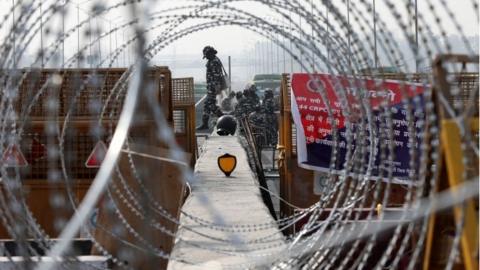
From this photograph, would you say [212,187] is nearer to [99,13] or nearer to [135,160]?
[135,160]

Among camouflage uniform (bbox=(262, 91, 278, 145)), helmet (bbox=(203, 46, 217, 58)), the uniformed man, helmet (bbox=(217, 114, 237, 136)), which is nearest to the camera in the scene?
helmet (bbox=(217, 114, 237, 136))

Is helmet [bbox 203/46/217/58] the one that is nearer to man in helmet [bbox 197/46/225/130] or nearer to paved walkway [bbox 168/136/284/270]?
man in helmet [bbox 197/46/225/130]

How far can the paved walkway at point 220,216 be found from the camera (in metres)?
7.35

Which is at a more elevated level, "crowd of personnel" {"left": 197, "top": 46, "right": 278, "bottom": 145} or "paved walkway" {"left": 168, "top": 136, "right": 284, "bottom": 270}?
"crowd of personnel" {"left": 197, "top": 46, "right": 278, "bottom": 145}

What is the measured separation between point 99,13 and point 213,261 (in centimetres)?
243

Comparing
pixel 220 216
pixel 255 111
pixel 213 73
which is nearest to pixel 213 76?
pixel 213 73

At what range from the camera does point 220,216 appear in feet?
21.1

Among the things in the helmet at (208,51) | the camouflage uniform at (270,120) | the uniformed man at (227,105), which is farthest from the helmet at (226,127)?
the uniformed man at (227,105)

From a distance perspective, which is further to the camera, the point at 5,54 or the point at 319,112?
the point at 319,112

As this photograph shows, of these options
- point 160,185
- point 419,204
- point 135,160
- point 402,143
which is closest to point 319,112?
point 402,143

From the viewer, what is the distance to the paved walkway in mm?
7348

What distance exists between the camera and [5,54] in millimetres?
5445

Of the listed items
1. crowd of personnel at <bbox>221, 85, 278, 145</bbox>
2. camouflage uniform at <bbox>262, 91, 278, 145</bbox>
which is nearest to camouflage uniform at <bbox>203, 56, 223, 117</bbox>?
crowd of personnel at <bbox>221, 85, 278, 145</bbox>

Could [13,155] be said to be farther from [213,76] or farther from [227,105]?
[227,105]
